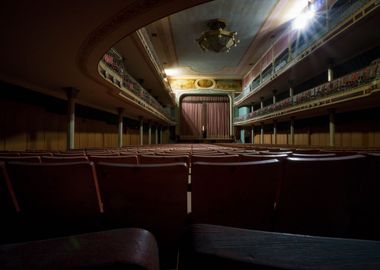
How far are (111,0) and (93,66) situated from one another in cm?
230

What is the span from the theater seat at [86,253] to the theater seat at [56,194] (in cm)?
97

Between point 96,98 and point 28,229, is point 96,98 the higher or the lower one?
the higher one

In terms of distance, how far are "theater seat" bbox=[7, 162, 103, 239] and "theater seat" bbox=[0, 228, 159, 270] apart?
97cm

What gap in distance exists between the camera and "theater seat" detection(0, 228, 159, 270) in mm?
275

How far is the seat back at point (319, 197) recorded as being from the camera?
1203 millimetres

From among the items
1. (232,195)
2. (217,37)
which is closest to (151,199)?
(232,195)

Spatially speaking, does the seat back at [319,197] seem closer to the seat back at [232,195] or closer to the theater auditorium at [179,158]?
the theater auditorium at [179,158]

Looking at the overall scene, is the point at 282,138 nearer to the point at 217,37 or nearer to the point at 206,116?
the point at 217,37

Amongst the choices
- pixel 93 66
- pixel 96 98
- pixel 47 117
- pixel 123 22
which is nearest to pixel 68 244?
pixel 123 22

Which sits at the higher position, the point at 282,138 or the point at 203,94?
the point at 203,94

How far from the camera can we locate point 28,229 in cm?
123

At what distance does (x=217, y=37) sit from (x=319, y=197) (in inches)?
368

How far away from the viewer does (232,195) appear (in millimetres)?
1207

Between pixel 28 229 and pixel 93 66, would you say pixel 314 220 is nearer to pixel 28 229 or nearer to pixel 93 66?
pixel 28 229
